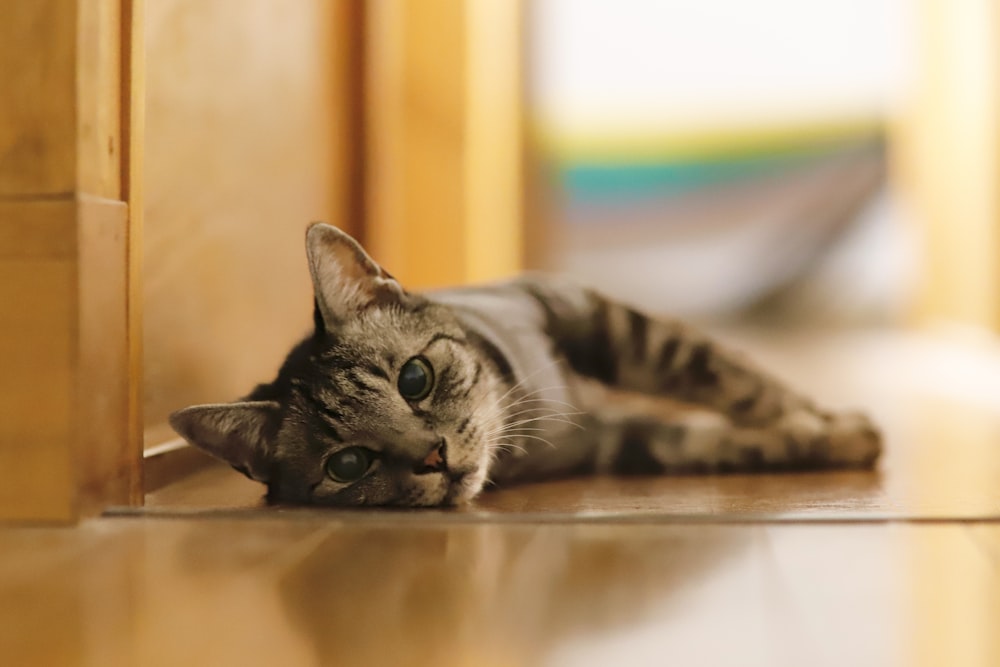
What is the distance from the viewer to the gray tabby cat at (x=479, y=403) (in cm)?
102

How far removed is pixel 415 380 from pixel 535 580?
1.15 ft

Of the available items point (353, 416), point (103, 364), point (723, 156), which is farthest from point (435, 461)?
point (723, 156)

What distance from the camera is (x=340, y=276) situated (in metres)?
1.08

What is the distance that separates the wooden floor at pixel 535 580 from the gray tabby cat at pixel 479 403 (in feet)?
0.20

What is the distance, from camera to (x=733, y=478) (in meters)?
1.25

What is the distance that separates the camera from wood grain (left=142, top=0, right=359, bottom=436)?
1.26 meters

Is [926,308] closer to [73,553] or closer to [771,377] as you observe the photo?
[771,377]

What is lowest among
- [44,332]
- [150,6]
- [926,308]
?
[926,308]

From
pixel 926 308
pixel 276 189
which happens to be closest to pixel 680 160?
pixel 926 308

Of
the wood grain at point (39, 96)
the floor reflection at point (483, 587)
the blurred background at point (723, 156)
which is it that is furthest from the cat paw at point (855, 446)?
the blurred background at point (723, 156)

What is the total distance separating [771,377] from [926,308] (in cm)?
370

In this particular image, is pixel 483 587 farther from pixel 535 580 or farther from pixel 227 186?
pixel 227 186

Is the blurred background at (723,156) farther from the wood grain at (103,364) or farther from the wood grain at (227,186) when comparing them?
the wood grain at (103,364)

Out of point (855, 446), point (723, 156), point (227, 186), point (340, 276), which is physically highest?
point (723, 156)
